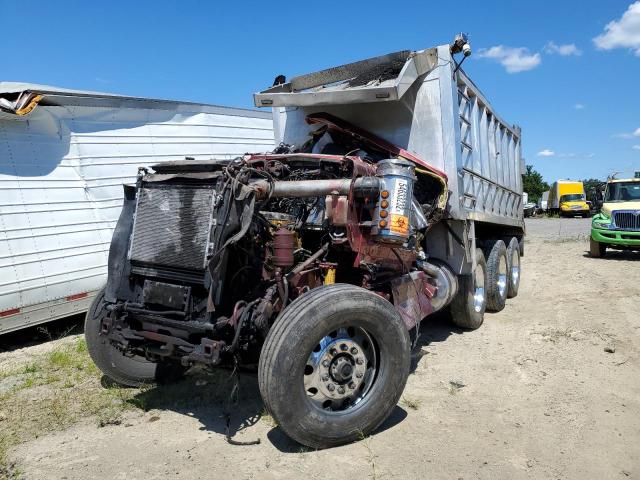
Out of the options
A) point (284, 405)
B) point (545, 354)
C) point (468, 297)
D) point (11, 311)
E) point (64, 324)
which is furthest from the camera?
point (64, 324)

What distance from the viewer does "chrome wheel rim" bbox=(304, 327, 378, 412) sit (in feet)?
12.0

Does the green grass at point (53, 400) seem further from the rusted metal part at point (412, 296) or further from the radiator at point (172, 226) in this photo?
the rusted metal part at point (412, 296)

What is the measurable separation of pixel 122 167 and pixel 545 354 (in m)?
6.13

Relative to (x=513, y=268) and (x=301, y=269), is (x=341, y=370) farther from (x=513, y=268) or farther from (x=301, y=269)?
(x=513, y=268)

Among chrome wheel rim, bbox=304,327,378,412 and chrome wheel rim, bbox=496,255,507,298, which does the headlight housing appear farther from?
chrome wheel rim, bbox=304,327,378,412

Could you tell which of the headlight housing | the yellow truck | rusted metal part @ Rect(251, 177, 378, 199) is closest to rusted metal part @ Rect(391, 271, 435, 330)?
rusted metal part @ Rect(251, 177, 378, 199)

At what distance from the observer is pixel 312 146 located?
21.4 ft

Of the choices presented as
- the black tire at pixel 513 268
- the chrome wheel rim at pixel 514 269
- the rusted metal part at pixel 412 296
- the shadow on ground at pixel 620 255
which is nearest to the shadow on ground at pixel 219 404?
the rusted metal part at pixel 412 296

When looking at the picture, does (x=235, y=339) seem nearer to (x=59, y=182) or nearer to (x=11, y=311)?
(x=11, y=311)

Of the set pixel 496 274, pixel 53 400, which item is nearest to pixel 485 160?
pixel 496 274

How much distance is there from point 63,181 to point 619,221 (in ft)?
44.2

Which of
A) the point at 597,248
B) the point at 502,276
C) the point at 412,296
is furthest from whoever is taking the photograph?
the point at 597,248

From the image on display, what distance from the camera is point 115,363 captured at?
4660 millimetres

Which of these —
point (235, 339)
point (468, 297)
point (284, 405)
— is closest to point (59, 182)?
point (235, 339)
